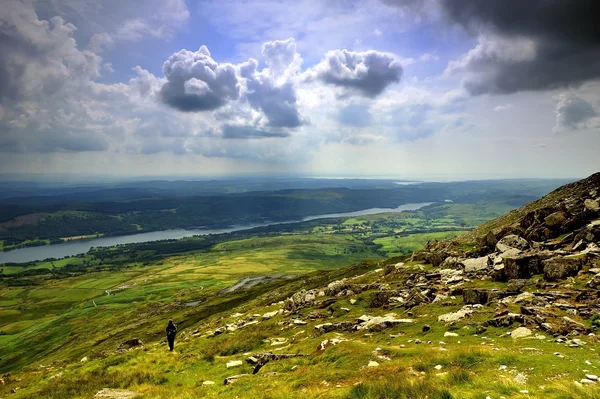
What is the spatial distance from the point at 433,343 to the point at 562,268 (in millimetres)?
16415

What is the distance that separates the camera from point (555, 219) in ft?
134

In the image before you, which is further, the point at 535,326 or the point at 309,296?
the point at 309,296

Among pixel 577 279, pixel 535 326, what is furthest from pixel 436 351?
pixel 577 279

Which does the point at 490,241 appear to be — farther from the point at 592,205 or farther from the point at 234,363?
the point at 234,363

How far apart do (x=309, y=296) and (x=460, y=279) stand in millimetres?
23943

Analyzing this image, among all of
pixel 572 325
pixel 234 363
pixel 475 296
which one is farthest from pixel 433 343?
pixel 234 363

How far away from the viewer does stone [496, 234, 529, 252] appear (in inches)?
1544

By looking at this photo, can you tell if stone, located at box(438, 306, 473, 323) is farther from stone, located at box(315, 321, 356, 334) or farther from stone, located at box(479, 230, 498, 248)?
stone, located at box(479, 230, 498, 248)

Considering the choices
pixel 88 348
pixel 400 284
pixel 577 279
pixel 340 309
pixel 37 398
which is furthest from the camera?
pixel 88 348

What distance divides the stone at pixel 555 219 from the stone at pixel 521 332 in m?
28.0

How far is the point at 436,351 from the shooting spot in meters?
18.4

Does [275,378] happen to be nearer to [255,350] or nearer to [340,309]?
[255,350]

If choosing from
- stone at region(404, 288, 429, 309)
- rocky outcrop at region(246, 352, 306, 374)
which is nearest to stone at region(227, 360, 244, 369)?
rocky outcrop at region(246, 352, 306, 374)

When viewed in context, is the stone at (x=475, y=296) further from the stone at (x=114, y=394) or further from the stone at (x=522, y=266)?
the stone at (x=114, y=394)
